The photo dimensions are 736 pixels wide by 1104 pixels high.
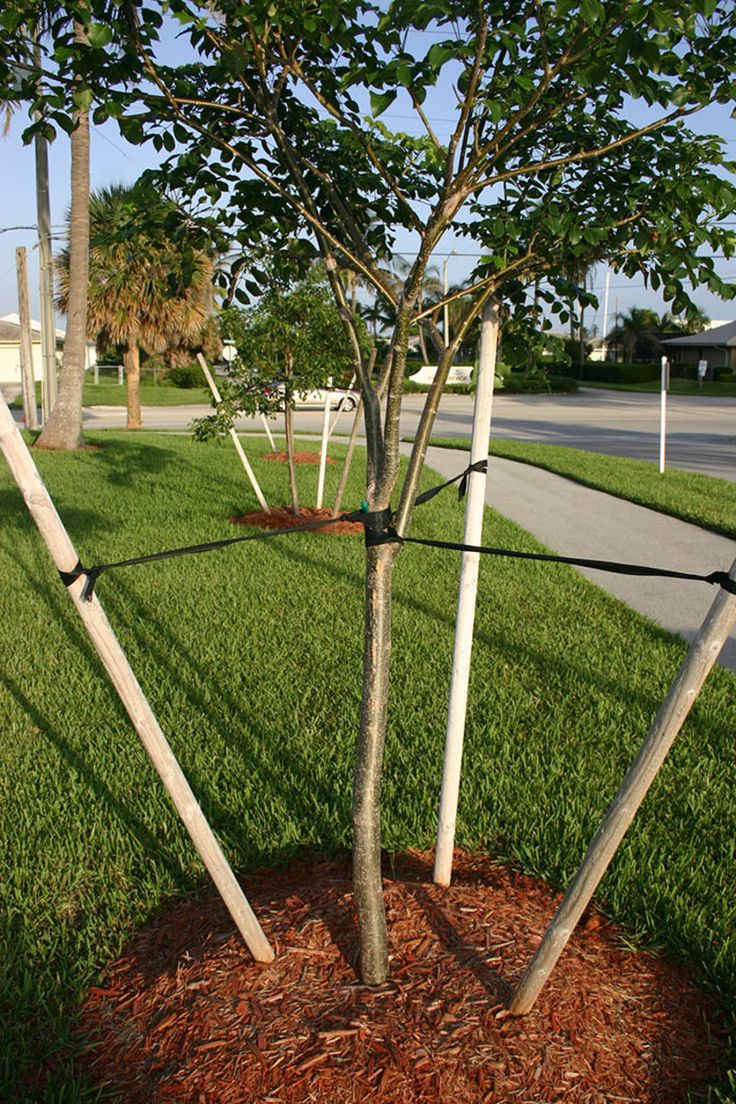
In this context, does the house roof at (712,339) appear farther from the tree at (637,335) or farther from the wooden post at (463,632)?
the wooden post at (463,632)

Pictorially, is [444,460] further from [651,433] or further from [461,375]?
[461,375]

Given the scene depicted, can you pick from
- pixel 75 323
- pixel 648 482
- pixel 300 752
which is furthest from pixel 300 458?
pixel 300 752

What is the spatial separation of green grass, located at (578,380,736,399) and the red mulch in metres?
30.9

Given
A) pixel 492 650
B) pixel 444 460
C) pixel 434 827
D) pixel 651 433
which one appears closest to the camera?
pixel 434 827

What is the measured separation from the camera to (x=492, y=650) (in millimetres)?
5414

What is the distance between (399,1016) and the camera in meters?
2.33

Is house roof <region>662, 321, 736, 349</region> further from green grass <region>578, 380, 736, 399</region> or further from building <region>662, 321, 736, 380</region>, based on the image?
green grass <region>578, 380, 736, 399</region>

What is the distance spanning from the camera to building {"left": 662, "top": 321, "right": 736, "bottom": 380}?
54.3 meters

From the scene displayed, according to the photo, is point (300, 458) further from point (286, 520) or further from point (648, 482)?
point (286, 520)

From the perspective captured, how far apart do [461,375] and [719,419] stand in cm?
2072

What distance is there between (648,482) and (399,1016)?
35.6ft

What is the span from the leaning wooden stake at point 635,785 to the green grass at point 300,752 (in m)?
0.68

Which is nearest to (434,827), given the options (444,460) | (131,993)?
(131,993)

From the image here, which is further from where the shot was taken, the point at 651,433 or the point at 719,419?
the point at 719,419
